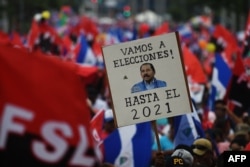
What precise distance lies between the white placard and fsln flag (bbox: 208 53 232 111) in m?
5.77

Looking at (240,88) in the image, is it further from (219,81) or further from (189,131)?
(189,131)

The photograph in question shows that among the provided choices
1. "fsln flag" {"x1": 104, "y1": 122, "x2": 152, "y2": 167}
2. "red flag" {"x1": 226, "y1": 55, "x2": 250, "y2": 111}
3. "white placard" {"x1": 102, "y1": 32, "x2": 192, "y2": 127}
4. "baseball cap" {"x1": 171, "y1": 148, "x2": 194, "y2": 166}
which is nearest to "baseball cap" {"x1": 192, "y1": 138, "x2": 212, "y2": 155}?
"baseball cap" {"x1": 171, "y1": 148, "x2": 194, "y2": 166}

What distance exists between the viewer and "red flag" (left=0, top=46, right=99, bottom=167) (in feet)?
14.0

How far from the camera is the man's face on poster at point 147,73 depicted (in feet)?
25.2

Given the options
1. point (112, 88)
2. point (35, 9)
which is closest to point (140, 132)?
point (112, 88)

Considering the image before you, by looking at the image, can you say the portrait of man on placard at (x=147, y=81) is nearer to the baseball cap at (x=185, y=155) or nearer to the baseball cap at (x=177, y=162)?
the baseball cap at (x=185, y=155)

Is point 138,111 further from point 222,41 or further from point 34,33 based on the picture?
point 222,41

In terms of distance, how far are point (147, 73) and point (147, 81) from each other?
3.0 inches

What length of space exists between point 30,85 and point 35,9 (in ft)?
149

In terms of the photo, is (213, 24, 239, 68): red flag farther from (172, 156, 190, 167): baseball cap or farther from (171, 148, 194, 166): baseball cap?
(172, 156, 190, 167): baseball cap

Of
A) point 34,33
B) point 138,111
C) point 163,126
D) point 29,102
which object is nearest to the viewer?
point 29,102

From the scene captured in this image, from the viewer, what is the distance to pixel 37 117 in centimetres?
430

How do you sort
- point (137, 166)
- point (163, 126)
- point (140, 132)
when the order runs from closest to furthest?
point (137, 166) → point (140, 132) → point (163, 126)

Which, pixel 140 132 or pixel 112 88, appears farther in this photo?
pixel 140 132
